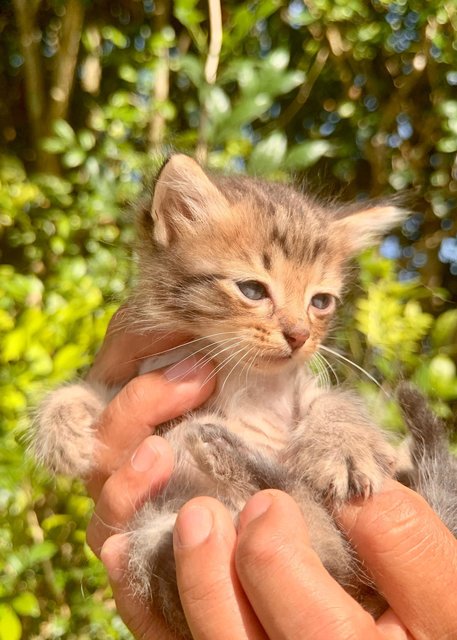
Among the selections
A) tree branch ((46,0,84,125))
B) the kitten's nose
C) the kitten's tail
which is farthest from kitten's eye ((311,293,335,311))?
tree branch ((46,0,84,125))

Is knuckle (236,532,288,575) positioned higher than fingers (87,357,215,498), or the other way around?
fingers (87,357,215,498)

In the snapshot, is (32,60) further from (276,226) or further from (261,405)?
(261,405)

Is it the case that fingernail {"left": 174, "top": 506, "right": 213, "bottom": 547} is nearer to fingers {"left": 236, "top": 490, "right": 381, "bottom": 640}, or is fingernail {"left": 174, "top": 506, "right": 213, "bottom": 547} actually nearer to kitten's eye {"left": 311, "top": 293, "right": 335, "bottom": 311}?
fingers {"left": 236, "top": 490, "right": 381, "bottom": 640}

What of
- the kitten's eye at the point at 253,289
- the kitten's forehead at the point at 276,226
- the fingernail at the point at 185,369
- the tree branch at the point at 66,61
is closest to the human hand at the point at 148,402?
the fingernail at the point at 185,369


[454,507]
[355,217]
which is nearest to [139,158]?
[355,217]

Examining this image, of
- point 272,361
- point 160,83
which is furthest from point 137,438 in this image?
point 160,83

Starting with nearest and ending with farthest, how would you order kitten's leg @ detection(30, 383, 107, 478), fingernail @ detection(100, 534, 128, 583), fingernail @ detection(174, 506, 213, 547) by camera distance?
fingernail @ detection(174, 506, 213, 547) < fingernail @ detection(100, 534, 128, 583) < kitten's leg @ detection(30, 383, 107, 478)

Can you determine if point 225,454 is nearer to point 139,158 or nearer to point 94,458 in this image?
point 94,458

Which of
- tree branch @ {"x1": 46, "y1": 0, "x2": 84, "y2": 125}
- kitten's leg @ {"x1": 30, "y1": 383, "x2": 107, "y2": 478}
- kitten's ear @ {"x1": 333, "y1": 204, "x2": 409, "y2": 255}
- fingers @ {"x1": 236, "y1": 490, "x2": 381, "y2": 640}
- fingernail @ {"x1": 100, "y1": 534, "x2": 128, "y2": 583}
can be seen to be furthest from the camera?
tree branch @ {"x1": 46, "y1": 0, "x2": 84, "y2": 125}
